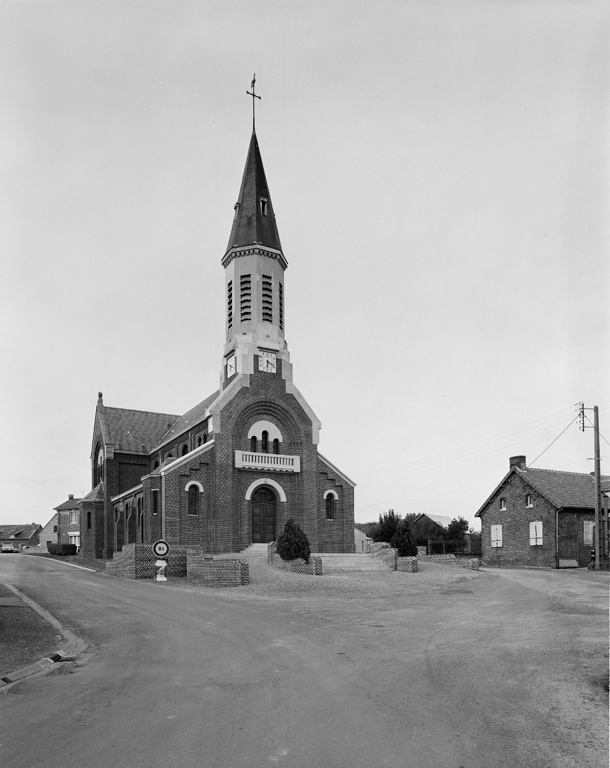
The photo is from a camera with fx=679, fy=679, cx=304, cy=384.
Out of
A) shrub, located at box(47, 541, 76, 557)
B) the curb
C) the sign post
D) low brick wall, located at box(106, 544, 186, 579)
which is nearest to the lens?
the curb

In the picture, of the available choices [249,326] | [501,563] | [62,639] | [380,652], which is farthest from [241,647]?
[501,563]

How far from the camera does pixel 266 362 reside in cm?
4025

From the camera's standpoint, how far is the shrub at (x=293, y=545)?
29.9 m

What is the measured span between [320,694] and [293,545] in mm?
21404

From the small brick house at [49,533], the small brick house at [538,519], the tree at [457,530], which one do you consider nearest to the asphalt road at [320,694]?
the small brick house at [538,519]

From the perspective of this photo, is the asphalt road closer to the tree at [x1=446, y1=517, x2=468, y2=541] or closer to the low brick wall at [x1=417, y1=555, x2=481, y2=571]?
the low brick wall at [x1=417, y1=555, x2=481, y2=571]

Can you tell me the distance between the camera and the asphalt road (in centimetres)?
661

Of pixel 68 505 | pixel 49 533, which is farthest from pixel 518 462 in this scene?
pixel 49 533

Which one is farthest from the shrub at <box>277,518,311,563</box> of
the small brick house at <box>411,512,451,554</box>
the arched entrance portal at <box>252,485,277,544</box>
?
the small brick house at <box>411,512,451,554</box>

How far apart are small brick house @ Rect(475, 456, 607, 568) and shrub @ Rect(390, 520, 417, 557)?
11138 mm

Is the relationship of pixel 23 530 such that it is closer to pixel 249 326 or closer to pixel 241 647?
pixel 249 326

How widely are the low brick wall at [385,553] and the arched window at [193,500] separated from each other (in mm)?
9581

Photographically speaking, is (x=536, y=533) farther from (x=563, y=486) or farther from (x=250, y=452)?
(x=250, y=452)

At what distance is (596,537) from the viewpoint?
35375 millimetres
